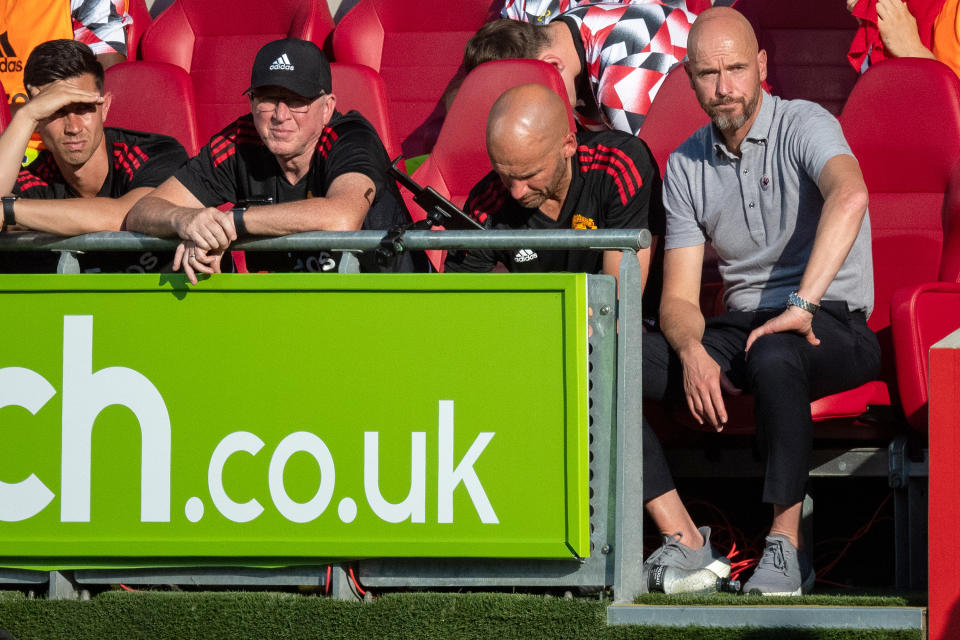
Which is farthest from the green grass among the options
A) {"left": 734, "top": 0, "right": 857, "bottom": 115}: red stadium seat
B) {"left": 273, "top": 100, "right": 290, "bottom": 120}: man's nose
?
{"left": 734, "top": 0, "right": 857, "bottom": 115}: red stadium seat

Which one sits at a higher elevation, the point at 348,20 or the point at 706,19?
the point at 348,20

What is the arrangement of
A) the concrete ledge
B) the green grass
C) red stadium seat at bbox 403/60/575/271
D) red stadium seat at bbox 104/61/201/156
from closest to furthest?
the concrete ledge
the green grass
red stadium seat at bbox 403/60/575/271
red stadium seat at bbox 104/61/201/156

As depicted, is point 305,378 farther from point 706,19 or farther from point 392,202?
point 706,19

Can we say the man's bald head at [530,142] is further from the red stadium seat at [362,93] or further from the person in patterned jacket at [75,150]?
the red stadium seat at [362,93]

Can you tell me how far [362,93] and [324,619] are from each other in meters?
2.61

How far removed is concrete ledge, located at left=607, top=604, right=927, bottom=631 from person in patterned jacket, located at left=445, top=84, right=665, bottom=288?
1049 mm

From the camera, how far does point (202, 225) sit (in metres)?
2.67

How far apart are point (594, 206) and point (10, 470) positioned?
1643 millimetres

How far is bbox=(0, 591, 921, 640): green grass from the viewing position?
2.43 meters

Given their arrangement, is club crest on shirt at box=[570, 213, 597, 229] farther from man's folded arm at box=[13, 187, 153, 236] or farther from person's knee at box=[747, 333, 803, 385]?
man's folded arm at box=[13, 187, 153, 236]

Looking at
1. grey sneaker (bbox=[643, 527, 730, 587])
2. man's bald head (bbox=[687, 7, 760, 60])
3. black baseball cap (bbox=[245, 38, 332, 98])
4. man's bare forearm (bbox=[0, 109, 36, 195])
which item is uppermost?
man's bald head (bbox=[687, 7, 760, 60])

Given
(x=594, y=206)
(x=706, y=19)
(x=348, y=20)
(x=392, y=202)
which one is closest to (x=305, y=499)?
(x=392, y=202)

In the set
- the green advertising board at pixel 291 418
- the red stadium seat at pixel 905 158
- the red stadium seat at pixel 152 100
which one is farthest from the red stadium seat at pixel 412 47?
the green advertising board at pixel 291 418

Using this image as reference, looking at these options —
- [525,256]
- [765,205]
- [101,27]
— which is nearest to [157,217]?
[525,256]
